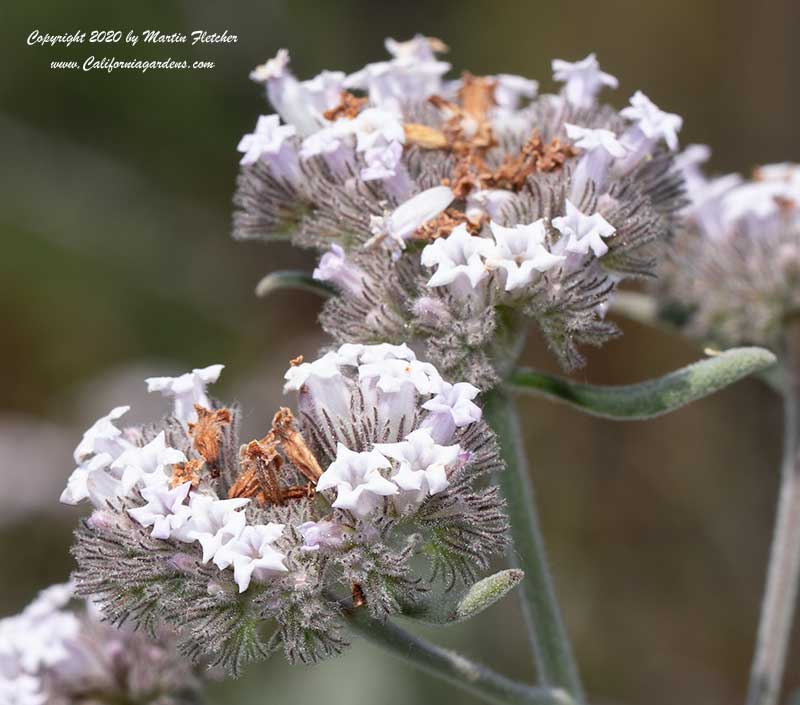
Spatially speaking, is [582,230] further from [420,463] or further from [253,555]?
[253,555]

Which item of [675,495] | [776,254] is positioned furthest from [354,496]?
[675,495]

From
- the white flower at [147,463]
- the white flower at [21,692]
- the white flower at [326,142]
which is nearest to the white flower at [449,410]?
the white flower at [147,463]

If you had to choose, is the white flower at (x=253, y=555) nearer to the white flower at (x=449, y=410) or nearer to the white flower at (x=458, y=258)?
the white flower at (x=449, y=410)

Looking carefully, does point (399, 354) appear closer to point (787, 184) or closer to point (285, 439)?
point (285, 439)

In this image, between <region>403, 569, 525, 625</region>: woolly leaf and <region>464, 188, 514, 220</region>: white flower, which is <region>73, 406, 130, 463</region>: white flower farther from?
<region>464, 188, 514, 220</region>: white flower

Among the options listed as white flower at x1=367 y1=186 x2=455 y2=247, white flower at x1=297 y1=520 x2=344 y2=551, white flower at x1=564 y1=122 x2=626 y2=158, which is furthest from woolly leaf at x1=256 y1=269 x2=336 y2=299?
white flower at x1=297 y1=520 x2=344 y2=551

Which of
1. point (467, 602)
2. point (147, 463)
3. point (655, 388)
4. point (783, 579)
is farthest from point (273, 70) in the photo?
point (783, 579)
